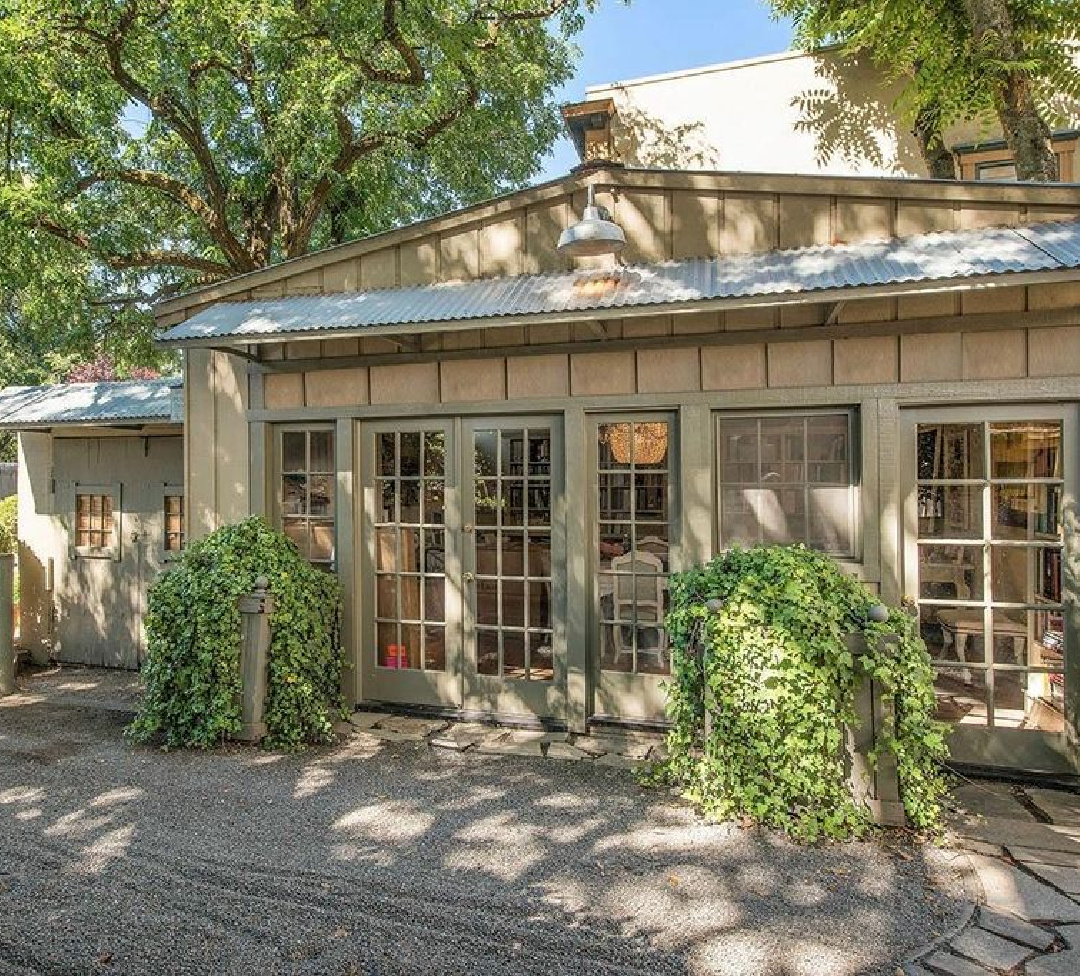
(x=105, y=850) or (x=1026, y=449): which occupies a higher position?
(x=1026, y=449)

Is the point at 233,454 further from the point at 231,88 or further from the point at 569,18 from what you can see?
the point at 569,18

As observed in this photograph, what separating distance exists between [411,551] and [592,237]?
2.44 metres

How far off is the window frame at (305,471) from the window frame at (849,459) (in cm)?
261

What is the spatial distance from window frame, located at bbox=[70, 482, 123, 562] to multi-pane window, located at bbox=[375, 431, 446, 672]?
127 inches

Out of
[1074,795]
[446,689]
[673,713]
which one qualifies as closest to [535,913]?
[673,713]

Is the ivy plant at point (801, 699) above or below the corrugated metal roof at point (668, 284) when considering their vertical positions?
below

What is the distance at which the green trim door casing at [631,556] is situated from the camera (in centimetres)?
453

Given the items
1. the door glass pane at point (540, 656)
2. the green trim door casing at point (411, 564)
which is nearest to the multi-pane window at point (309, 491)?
the green trim door casing at point (411, 564)

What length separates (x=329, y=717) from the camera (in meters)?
4.68

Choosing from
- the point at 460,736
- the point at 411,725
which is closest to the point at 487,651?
the point at 460,736

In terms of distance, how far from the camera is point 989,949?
7.93 feet

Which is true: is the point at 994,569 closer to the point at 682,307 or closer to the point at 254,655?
the point at 682,307

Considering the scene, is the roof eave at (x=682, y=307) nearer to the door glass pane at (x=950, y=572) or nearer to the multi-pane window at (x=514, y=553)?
the multi-pane window at (x=514, y=553)

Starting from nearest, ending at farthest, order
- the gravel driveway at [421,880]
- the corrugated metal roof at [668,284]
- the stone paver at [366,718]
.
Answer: the gravel driveway at [421,880]
the corrugated metal roof at [668,284]
the stone paver at [366,718]
